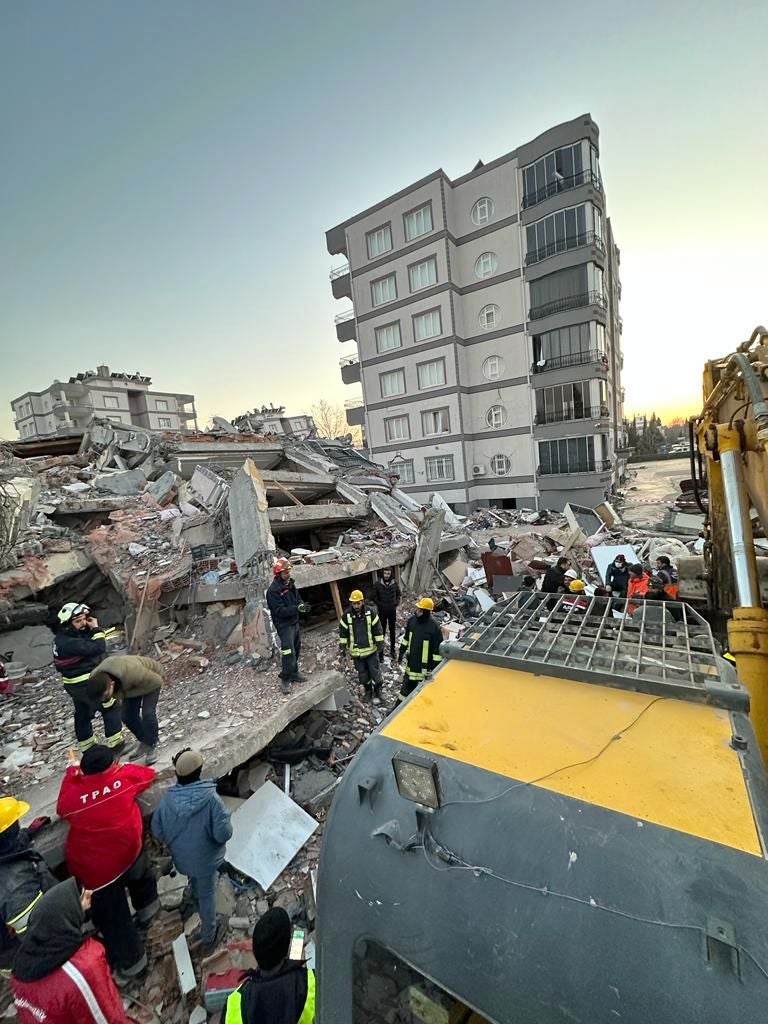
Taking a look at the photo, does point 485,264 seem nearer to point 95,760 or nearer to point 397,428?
point 397,428

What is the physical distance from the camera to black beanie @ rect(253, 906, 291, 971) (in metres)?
2.02

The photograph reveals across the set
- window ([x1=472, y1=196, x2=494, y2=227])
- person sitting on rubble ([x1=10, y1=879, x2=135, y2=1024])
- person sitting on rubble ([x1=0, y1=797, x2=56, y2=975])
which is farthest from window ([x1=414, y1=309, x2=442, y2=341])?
person sitting on rubble ([x1=10, y1=879, x2=135, y2=1024])

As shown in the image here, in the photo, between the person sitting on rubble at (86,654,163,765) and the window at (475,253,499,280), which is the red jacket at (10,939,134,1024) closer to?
the person sitting on rubble at (86,654,163,765)

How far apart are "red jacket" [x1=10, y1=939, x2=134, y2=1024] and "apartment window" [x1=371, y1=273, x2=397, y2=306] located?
84.2ft

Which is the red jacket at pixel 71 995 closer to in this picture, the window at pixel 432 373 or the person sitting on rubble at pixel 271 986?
the person sitting on rubble at pixel 271 986

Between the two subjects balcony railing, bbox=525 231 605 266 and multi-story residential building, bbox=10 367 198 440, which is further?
multi-story residential building, bbox=10 367 198 440

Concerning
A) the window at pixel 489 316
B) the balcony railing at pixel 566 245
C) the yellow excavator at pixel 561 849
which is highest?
the balcony railing at pixel 566 245

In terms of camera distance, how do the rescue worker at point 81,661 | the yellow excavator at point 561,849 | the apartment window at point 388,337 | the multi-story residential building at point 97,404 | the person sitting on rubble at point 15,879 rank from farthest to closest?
the multi-story residential building at point 97,404 → the apartment window at point 388,337 → the rescue worker at point 81,661 → the person sitting on rubble at point 15,879 → the yellow excavator at point 561,849

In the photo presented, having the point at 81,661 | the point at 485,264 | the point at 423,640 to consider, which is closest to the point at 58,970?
the point at 81,661

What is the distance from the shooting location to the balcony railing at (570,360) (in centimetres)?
1927

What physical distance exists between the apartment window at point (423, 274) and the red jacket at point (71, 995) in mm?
24575

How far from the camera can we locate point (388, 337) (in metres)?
24.3

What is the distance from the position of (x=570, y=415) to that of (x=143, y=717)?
20256mm

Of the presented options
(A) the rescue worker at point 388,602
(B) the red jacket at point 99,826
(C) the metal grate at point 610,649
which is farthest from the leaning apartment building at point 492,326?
(B) the red jacket at point 99,826
